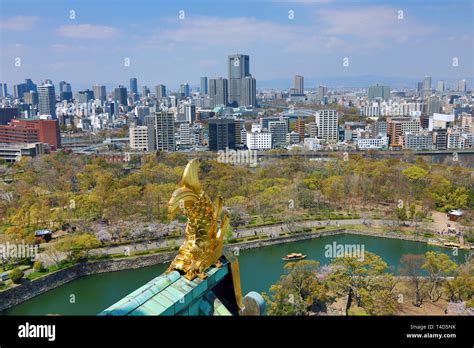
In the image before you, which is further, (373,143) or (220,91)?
(220,91)

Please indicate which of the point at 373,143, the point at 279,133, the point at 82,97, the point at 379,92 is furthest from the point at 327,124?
the point at 82,97

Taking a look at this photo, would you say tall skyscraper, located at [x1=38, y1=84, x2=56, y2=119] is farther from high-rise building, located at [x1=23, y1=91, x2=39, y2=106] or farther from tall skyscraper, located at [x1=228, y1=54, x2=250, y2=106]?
tall skyscraper, located at [x1=228, y1=54, x2=250, y2=106]

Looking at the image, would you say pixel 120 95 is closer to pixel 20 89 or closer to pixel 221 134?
pixel 20 89

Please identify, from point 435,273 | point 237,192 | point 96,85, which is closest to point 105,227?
point 237,192

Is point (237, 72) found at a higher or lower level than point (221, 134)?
higher
